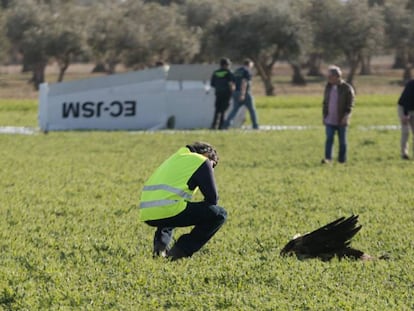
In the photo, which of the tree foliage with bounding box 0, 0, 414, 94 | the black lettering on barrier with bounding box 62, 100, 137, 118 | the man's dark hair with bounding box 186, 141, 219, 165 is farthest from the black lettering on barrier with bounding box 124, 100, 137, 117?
the tree foliage with bounding box 0, 0, 414, 94

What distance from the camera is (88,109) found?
26.4m

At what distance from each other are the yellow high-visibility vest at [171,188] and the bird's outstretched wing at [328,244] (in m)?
1.19

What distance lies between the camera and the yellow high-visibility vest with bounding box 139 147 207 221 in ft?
26.2

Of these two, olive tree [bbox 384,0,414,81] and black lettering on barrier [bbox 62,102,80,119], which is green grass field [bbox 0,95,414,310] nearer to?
black lettering on barrier [bbox 62,102,80,119]

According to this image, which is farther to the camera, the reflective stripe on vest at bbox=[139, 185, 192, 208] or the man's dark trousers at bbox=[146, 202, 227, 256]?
the man's dark trousers at bbox=[146, 202, 227, 256]

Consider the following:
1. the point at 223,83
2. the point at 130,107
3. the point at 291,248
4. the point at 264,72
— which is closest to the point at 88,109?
the point at 130,107

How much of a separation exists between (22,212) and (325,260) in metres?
4.42

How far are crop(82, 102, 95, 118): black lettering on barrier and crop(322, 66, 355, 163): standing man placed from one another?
35.3 ft

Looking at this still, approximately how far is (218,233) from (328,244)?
1.73 meters

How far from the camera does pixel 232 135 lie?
77.5ft

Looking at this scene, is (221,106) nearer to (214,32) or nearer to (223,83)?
(223,83)

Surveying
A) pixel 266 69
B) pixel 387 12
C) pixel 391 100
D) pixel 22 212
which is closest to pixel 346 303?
pixel 22 212

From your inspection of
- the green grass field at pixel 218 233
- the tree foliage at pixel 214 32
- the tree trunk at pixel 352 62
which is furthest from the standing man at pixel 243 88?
the tree trunk at pixel 352 62

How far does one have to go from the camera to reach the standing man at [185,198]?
7988 mm
